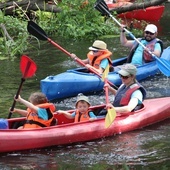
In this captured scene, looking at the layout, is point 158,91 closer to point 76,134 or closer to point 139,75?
point 139,75

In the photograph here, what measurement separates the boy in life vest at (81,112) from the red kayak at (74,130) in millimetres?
109

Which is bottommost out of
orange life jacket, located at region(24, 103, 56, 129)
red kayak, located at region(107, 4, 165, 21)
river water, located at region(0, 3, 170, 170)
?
river water, located at region(0, 3, 170, 170)

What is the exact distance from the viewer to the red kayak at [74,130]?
615cm

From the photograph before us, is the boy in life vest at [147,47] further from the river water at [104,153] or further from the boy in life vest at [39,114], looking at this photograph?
the boy in life vest at [39,114]

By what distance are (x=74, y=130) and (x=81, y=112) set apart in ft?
1.01

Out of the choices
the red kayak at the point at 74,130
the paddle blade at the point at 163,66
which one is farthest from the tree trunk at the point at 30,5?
the red kayak at the point at 74,130

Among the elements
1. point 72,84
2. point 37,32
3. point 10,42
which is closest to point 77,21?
point 10,42

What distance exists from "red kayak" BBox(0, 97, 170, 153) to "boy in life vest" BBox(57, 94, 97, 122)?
0.11 meters

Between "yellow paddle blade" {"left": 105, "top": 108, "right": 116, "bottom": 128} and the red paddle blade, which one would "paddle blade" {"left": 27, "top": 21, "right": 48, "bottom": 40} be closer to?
the red paddle blade

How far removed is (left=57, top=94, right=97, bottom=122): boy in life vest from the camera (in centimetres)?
665

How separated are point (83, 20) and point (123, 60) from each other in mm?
3437

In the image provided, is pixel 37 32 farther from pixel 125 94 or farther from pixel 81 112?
pixel 81 112

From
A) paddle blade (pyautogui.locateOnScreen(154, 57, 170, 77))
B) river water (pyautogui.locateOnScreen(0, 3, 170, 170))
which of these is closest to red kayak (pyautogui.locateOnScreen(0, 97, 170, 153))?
river water (pyautogui.locateOnScreen(0, 3, 170, 170))

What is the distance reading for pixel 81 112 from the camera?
22.0 feet
